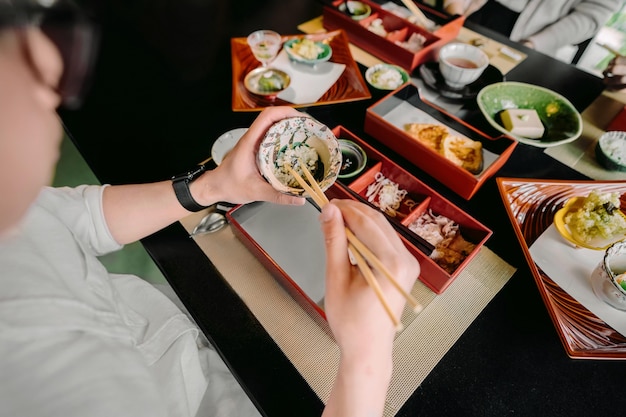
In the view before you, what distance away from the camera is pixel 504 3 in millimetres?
2904

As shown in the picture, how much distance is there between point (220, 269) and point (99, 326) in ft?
1.34

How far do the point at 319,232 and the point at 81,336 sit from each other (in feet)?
2.56

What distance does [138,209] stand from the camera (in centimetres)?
124

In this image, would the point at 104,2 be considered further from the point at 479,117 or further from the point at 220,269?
the point at 479,117

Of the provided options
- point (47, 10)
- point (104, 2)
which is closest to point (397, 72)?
point (47, 10)

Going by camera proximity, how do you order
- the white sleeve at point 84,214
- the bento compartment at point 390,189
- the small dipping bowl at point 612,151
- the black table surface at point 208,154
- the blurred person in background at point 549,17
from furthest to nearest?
the blurred person in background at point 549,17 → the small dipping bowl at point 612,151 → the bento compartment at point 390,189 → the white sleeve at point 84,214 → the black table surface at point 208,154

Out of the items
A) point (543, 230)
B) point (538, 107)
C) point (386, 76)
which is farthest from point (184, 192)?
point (538, 107)

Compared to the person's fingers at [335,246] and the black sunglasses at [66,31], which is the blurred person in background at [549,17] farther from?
the black sunglasses at [66,31]

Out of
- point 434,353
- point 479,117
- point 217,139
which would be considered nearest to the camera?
point 434,353

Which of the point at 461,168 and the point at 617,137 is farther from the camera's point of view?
the point at 617,137

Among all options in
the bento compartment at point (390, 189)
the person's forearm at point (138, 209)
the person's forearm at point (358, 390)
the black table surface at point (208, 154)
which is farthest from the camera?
the bento compartment at point (390, 189)

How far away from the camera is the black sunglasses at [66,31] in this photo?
17.7 inches

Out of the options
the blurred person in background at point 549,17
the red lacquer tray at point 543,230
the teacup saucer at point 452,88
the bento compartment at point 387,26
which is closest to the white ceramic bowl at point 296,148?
the red lacquer tray at point 543,230

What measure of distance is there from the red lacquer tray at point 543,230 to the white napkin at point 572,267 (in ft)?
0.07
